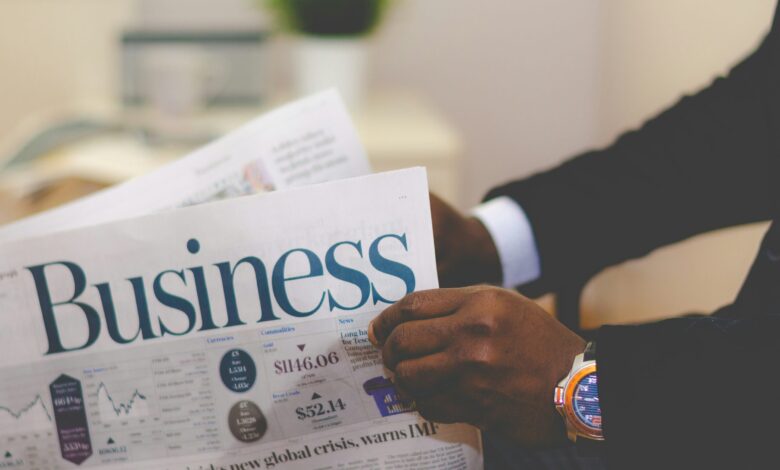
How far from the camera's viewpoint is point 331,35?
1.46 metres

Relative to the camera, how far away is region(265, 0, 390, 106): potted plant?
1.43 meters

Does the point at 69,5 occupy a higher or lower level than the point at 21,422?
higher

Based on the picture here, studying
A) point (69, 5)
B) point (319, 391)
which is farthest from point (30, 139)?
point (319, 391)

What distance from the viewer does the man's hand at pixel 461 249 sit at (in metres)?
0.75

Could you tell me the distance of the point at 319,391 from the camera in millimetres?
525

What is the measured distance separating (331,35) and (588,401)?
43.6 inches

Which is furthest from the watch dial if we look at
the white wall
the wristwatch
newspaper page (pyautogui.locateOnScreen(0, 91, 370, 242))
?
the white wall

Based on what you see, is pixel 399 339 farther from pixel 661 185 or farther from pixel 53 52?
pixel 53 52

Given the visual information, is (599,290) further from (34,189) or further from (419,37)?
(34,189)

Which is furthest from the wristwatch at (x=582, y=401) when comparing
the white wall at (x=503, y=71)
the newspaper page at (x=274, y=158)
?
the white wall at (x=503, y=71)

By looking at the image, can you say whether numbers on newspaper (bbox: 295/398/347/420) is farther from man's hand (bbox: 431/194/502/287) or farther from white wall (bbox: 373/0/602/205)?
white wall (bbox: 373/0/602/205)

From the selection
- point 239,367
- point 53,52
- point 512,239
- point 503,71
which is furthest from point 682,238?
point 53,52

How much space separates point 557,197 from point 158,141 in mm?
819

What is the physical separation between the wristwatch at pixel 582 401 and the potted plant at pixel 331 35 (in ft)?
3.52
